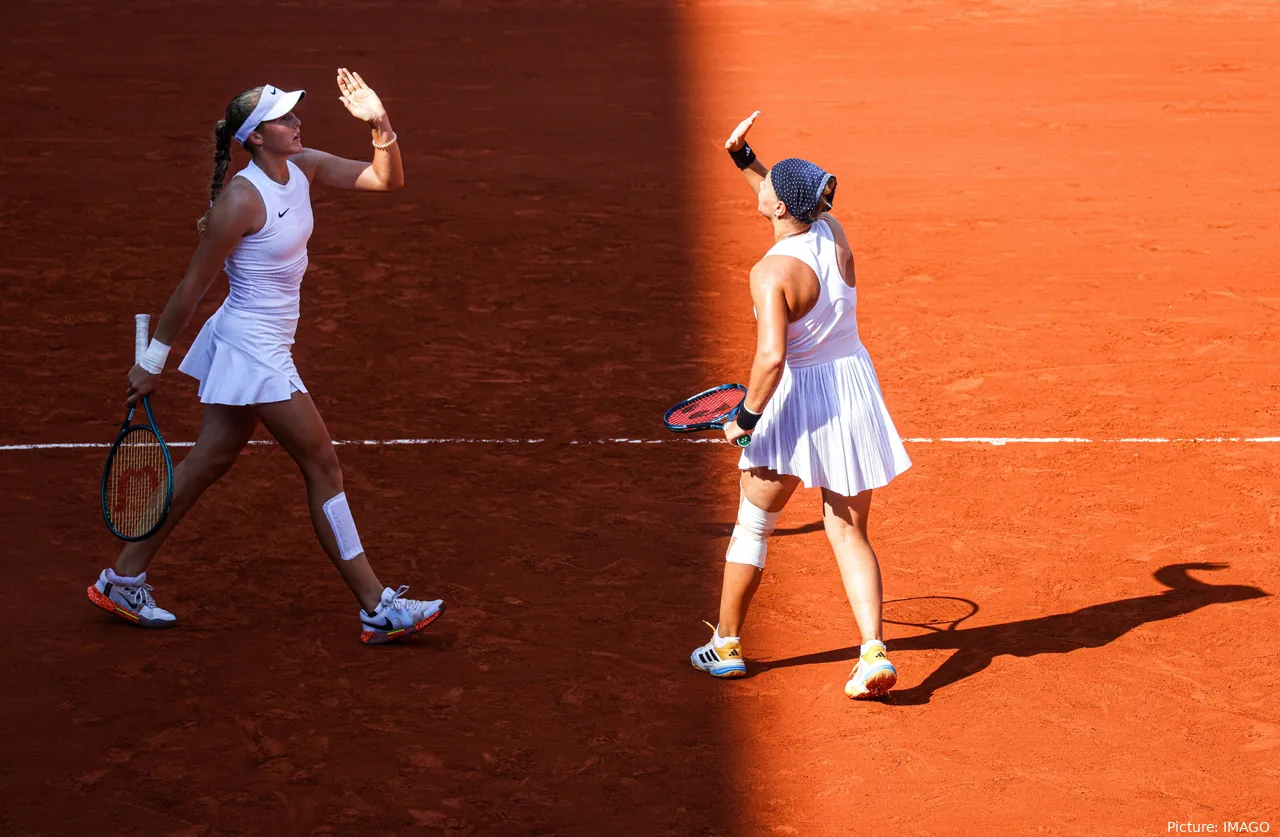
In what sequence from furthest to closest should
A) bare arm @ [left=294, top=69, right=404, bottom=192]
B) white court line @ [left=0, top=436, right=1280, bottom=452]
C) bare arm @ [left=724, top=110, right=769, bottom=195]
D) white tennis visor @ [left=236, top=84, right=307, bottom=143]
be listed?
1. white court line @ [left=0, top=436, right=1280, bottom=452]
2. bare arm @ [left=294, top=69, right=404, bottom=192]
3. bare arm @ [left=724, top=110, right=769, bottom=195]
4. white tennis visor @ [left=236, top=84, right=307, bottom=143]

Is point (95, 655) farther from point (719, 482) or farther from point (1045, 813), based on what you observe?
point (1045, 813)

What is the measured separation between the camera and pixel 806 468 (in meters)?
6.28

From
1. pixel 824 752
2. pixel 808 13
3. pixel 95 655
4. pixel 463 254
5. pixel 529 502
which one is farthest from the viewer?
pixel 808 13

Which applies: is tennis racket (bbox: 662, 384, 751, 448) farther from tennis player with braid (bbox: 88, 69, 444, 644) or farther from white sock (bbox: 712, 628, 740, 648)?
tennis player with braid (bbox: 88, 69, 444, 644)

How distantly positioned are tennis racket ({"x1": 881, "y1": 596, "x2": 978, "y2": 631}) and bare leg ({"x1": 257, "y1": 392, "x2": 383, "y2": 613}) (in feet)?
8.04

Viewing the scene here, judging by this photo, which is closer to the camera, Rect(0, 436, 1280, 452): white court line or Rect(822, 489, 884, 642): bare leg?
Rect(822, 489, 884, 642): bare leg

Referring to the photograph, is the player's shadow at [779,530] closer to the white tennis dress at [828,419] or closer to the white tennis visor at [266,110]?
the white tennis dress at [828,419]

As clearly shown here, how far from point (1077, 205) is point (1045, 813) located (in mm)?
9291

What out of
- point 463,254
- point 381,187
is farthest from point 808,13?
point 381,187

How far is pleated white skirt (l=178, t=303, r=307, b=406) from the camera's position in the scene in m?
6.47

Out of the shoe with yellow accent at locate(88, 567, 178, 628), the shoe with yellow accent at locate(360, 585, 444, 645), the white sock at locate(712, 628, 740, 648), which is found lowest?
the white sock at locate(712, 628, 740, 648)

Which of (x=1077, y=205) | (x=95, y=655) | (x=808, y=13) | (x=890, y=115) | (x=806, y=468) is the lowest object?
(x=95, y=655)

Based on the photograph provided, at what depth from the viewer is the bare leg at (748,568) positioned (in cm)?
644

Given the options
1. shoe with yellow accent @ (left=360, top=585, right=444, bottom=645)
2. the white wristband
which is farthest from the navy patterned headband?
the white wristband
